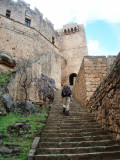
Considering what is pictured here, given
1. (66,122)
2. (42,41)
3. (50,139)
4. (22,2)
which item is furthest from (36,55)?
(50,139)

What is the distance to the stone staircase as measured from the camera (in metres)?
2.71

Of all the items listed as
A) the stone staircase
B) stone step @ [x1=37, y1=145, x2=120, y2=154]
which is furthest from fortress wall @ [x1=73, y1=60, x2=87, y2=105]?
stone step @ [x1=37, y1=145, x2=120, y2=154]

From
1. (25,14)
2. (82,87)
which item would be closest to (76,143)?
(82,87)

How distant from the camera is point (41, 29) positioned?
66.2 feet

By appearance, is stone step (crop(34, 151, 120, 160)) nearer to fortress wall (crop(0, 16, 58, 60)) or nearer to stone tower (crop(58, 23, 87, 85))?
fortress wall (crop(0, 16, 58, 60))

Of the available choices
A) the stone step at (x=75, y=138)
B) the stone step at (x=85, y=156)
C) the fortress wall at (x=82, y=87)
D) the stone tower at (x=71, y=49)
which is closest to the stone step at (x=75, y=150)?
the stone step at (x=85, y=156)

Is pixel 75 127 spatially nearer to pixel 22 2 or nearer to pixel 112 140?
pixel 112 140

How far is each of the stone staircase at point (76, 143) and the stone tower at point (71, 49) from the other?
18.9 m

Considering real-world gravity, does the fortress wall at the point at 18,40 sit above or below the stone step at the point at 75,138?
above

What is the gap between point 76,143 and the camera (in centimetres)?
321

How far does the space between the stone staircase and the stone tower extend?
61.9 feet

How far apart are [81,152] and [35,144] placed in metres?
1.17

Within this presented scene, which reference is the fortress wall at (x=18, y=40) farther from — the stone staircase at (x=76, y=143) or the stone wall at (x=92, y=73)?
the stone staircase at (x=76, y=143)

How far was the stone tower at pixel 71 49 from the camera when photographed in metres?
23.8
